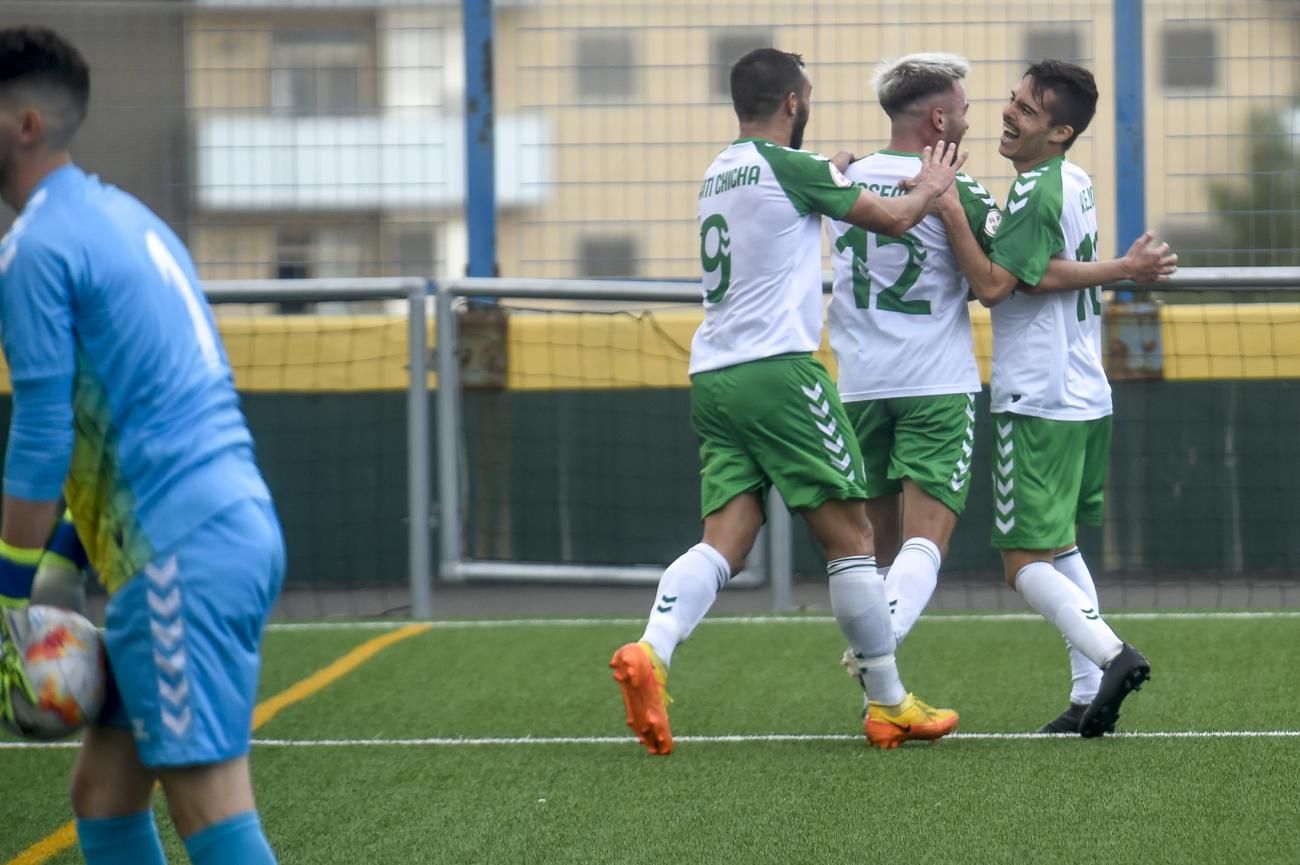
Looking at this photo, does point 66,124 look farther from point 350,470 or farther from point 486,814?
point 350,470

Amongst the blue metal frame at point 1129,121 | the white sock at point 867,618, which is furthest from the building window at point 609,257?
the white sock at point 867,618

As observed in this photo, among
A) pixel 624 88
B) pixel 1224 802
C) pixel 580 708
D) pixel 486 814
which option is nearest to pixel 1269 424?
pixel 624 88

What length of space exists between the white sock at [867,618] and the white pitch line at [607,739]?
25 centimetres

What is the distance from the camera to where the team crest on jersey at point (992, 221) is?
5250 millimetres

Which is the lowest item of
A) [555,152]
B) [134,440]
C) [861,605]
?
[861,605]

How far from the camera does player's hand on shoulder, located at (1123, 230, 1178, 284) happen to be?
515 cm

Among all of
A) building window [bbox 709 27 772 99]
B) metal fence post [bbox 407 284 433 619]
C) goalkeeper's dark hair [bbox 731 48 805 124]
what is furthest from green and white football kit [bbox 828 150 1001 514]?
building window [bbox 709 27 772 99]

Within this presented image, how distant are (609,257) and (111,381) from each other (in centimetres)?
613

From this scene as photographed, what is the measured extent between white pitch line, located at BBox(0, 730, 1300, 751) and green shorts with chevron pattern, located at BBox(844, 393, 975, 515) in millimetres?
670

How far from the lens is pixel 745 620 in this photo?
24.4 ft

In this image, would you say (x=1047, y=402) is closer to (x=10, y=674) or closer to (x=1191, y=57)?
(x=10, y=674)

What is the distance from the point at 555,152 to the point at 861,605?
455 cm

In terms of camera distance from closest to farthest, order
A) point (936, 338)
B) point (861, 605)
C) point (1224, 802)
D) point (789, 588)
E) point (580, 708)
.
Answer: point (1224, 802) → point (861, 605) → point (936, 338) → point (580, 708) → point (789, 588)

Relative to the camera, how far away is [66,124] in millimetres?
2789
